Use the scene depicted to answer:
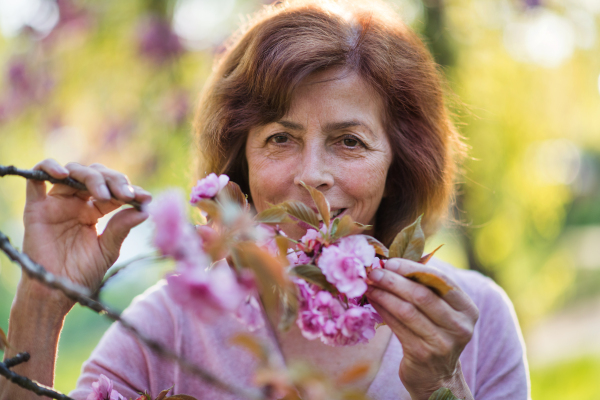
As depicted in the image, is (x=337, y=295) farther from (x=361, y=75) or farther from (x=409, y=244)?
(x=361, y=75)

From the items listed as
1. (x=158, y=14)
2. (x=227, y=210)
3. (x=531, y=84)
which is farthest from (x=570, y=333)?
(x=227, y=210)

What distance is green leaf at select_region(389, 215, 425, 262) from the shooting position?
0.89 meters

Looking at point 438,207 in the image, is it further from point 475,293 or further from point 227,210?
point 227,210

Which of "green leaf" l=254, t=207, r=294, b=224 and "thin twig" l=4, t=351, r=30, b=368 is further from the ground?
"green leaf" l=254, t=207, r=294, b=224

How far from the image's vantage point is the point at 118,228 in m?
1.10

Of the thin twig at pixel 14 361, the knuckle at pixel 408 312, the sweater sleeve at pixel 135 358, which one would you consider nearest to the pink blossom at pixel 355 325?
the knuckle at pixel 408 312

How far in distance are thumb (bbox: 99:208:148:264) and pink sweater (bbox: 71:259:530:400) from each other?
44 cm

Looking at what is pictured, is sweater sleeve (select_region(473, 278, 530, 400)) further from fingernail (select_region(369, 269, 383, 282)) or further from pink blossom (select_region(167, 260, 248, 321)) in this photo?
pink blossom (select_region(167, 260, 248, 321))

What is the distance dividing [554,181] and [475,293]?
93.3 inches

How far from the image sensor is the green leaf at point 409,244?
35.0 inches

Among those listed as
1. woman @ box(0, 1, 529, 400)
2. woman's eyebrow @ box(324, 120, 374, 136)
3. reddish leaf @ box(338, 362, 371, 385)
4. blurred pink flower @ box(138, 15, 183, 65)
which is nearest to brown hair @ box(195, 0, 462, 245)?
woman @ box(0, 1, 529, 400)

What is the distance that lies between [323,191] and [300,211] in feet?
1.54

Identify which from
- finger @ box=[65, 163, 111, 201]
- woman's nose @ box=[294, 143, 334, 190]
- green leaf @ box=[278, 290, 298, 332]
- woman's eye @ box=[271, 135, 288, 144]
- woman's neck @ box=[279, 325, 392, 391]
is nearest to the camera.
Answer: green leaf @ box=[278, 290, 298, 332]

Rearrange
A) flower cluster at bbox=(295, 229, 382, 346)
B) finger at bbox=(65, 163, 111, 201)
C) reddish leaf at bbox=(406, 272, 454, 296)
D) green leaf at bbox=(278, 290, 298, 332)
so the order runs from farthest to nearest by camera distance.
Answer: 1. finger at bbox=(65, 163, 111, 201)
2. reddish leaf at bbox=(406, 272, 454, 296)
3. flower cluster at bbox=(295, 229, 382, 346)
4. green leaf at bbox=(278, 290, 298, 332)
